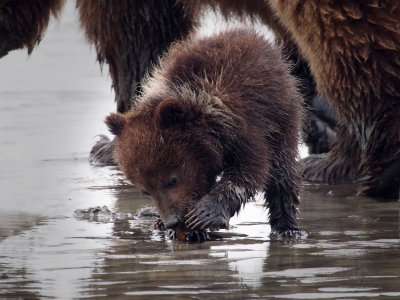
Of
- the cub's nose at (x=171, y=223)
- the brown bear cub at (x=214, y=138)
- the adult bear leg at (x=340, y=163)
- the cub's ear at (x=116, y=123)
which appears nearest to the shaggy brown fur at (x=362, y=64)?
the brown bear cub at (x=214, y=138)

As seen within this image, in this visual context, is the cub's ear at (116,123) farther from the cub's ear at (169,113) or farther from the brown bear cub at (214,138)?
the cub's ear at (169,113)

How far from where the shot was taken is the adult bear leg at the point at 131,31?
301 inches

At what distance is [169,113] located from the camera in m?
5.13

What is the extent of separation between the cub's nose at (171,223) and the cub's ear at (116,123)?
1.81 feet

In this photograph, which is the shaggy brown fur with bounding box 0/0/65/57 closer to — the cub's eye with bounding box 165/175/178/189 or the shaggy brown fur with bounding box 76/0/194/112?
the shaggy brown fur with bounding box 76/0/194/112

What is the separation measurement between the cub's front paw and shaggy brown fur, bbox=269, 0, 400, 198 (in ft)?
4.31

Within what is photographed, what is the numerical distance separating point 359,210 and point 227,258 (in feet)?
5.13

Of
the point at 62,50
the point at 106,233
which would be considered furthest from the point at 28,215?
the point at 62,50

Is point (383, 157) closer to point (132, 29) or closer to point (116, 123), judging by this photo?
point (116, 123)

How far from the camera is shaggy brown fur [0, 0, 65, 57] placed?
269 inches

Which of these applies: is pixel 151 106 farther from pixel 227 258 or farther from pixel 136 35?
pixel 136 35

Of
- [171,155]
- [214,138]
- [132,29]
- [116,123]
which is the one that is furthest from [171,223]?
[132,29]

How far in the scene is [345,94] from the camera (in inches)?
238

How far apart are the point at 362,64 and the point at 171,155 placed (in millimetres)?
1350
